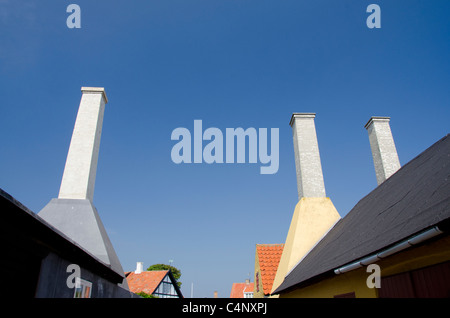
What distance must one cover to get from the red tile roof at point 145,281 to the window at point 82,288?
69.5 ft

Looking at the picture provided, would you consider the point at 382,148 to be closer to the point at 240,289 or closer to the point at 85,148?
the point at 85,148

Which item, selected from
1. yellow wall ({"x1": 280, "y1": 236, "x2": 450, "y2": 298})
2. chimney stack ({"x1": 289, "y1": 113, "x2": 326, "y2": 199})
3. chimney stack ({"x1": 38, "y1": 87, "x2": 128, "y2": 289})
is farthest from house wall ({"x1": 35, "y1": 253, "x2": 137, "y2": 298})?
chimney stack ({"x1": 289, "y1": 113, "x2": 326, "y2": 199})

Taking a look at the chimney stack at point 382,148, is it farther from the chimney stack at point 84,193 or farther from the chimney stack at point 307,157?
the chimney stack at point 84,193

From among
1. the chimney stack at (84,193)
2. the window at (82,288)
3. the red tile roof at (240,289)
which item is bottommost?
the window at (82,288)

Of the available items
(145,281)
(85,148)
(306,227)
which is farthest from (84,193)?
(145,281)

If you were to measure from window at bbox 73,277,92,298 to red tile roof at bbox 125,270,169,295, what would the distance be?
21.2m

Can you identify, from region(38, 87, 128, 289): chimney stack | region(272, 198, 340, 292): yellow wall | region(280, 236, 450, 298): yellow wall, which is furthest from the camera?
region(272, 198, 340, 292): yellow wall

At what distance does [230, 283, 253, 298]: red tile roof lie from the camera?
133 ft

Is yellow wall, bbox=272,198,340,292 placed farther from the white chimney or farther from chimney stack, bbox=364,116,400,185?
the white chimney

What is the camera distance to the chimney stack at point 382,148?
11.4m

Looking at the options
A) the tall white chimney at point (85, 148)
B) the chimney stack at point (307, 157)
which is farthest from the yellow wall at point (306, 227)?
the tall white chimney at point (85, 148)

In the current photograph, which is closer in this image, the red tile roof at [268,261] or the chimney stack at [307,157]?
the chimney stack at [307,157]

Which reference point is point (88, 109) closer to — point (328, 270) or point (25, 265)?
point (25, 265)
